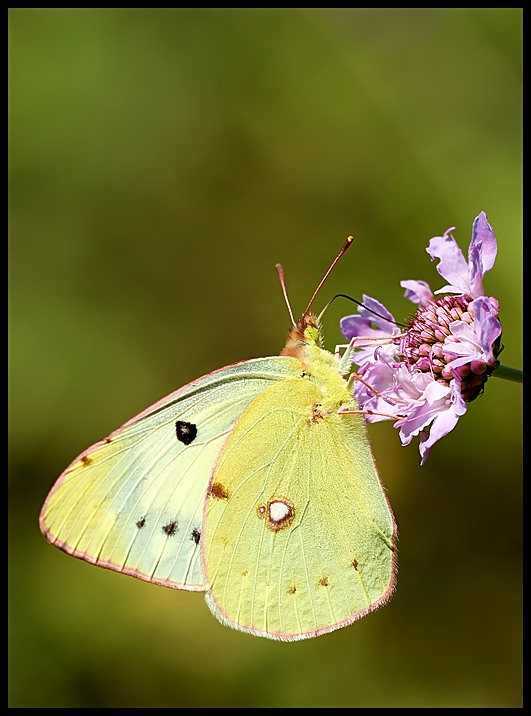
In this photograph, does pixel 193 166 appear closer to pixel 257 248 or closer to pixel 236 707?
pixel 257 248

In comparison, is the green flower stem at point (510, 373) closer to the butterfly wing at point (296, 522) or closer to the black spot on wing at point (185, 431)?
the butterfly wing at point (296, 522)

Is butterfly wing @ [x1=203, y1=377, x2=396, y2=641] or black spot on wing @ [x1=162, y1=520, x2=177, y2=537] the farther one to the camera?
black spot on wing @ [x1=162, y1=520, x2=177, y2=537]

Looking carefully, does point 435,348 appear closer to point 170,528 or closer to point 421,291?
point 421,291

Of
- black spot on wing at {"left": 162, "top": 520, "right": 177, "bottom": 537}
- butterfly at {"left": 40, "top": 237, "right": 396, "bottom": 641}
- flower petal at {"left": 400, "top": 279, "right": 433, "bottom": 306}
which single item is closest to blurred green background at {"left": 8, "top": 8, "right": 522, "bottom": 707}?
flower petal at {"left": 400, "top": 279, "right": 433, "bottom": 306}

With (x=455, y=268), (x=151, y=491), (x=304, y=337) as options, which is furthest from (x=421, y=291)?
(x=151, y=491)

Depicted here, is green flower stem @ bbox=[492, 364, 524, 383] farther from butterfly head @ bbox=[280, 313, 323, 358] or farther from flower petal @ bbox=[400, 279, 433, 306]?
butterfly head @ bbox=[280, 313, 323, 358]

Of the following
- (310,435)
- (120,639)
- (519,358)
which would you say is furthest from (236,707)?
(519,358)
